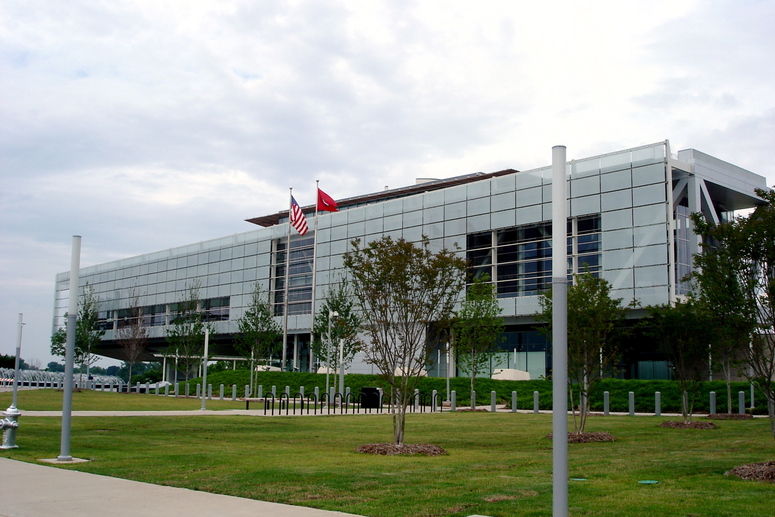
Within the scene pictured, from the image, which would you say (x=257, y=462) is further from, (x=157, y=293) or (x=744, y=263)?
(x=157, y=293)

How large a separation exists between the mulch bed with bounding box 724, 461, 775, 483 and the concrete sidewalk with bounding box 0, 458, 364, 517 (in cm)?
666

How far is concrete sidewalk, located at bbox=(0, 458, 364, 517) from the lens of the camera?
8.07 meters

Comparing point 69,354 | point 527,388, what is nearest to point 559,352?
point 69,354

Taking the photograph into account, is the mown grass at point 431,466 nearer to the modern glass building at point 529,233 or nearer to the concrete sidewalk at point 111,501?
the concrete sidewalk at point 111,501

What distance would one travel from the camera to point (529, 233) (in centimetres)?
5288

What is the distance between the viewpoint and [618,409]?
3594cm

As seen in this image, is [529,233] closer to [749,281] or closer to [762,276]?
[762,276]

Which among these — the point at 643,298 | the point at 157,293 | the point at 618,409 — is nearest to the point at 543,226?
the point at 643,298

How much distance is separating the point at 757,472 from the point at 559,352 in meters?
6.46

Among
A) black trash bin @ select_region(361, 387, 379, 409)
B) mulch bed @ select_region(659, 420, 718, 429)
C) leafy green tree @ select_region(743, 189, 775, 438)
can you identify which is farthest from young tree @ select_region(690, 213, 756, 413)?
black trash bin @ select_region(361, 387, 379, 409)

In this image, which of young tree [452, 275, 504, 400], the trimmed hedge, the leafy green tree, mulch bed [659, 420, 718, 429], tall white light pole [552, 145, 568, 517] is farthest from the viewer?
young tree [452, 275, 504, 400]

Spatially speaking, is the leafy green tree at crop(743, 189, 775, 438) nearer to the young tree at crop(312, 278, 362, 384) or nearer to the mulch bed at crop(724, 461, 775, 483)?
the mulch bed at crop(724, 461, 775, 483)

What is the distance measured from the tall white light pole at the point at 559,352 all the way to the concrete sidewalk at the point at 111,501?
2560 millimetres

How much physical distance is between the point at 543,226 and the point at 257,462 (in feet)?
136
